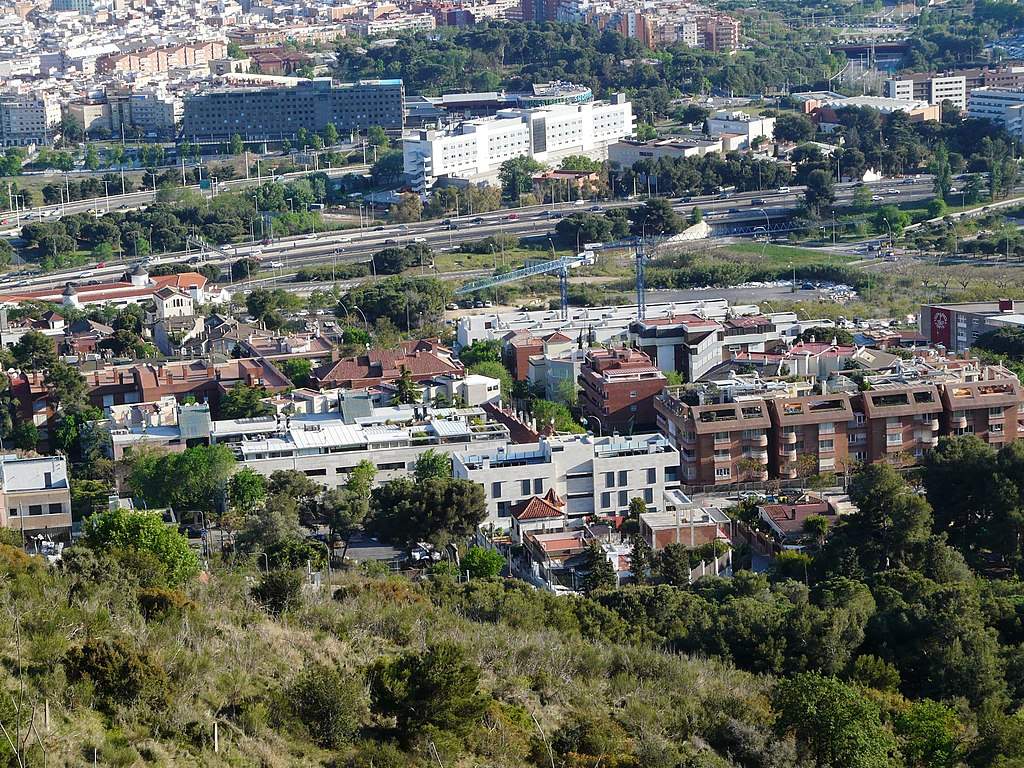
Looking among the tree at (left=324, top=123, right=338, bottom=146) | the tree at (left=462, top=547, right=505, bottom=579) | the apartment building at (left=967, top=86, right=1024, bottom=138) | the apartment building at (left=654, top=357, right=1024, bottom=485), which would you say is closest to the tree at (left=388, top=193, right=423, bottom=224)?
the tree at (left=324, top=123, right=338, bottom=146)

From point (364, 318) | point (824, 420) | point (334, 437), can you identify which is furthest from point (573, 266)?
point (334, 437)

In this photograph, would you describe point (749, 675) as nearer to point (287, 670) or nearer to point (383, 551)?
point (287, 670)

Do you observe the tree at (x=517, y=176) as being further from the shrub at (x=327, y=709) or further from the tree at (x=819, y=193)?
the shrub at (x=327, y=709)

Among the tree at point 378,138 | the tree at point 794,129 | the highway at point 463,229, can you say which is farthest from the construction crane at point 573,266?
the tree at point 378,138

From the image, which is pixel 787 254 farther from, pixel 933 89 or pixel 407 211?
pixel 933 89

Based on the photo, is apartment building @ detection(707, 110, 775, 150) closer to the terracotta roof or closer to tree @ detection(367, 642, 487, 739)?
the terracotta roof

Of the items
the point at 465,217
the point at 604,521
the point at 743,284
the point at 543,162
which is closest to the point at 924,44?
the point at 543,162
